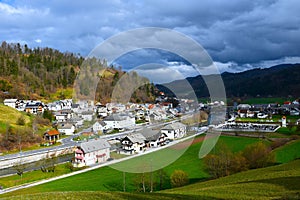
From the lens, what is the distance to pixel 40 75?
78312mm

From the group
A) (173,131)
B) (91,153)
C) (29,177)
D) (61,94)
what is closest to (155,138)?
(173,131)

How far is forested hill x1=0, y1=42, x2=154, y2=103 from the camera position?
60250mm

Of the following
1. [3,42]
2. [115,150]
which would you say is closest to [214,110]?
[115,150]

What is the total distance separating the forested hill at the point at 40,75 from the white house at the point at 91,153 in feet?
59.3

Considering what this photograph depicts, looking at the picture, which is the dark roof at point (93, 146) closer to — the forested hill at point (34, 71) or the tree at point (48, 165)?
the tree at point (48, 165)

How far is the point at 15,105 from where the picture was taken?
54031 millimetres

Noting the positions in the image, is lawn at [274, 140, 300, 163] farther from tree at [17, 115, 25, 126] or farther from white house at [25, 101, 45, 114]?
white house at [25, 101, 45, 114]

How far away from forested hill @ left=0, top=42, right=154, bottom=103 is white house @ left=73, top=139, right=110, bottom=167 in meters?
18.1

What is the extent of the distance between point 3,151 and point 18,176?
8.30 m

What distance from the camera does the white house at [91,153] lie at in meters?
28.1

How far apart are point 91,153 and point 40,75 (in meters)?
56.4

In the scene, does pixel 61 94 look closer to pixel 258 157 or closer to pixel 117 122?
pixel 117 122

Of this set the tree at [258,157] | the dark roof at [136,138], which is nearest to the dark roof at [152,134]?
the dark roof at [136,138]

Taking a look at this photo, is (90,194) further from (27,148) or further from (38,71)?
(38,71)
